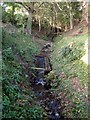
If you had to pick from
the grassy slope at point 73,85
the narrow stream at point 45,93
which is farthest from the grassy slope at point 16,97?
the grassy slope at point 73,85

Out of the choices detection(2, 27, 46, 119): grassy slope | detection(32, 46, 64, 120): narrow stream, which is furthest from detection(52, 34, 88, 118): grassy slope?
→ detection(2, 27, 46, 119): grassy slope

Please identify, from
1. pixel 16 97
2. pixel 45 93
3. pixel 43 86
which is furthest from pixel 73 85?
pixel 16 97

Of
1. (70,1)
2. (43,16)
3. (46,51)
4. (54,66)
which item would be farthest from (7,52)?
(43,16)

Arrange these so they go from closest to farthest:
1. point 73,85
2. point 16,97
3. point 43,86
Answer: point 16,97, point 73,85, point 43,86

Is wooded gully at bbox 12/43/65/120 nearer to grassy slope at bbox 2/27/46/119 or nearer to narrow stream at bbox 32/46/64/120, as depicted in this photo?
narrow stream at bbox 32/46/64/120

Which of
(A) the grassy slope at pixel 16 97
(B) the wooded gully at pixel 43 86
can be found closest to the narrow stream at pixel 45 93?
(B) the wooded gully at pixel 43 86

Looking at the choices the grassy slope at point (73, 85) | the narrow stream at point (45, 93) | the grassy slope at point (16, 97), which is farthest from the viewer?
the narrow stream at point (45, 93)

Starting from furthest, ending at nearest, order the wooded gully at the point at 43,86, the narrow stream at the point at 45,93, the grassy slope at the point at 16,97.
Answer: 1. the wooded gully at the point at 43,86
2. the narrow stream at the point at 45,93
3. the grassy slope at the point at 16,97

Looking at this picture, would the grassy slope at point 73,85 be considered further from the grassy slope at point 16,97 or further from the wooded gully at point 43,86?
the grassy slope at point 16,97

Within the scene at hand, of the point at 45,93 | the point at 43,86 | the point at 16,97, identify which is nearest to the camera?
the point at 16,97

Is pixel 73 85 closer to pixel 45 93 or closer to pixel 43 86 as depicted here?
pixel 45 93

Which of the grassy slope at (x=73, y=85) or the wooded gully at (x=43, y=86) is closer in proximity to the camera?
the grassy slope at (x=73, y=85)

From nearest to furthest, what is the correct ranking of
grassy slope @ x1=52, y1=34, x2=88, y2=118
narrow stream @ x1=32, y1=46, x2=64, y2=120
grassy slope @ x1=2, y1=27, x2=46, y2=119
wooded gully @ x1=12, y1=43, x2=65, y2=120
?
grassy slope @ x1=2, y1=27, x2=46, y2=119
grassy slope @ x1=52, y1=34, x2=88, y2=118
narrow stream @ x1=32, y1=46, x2=64, y2=120
wooded gully @ x1=12, y1=43, x2=65, y2=120

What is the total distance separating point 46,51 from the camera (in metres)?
19.3
